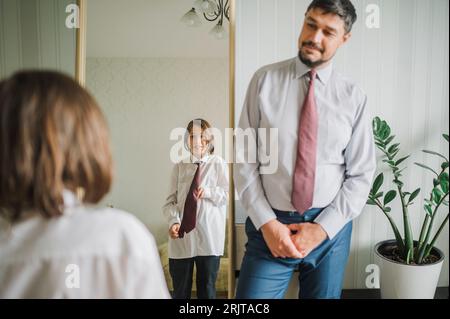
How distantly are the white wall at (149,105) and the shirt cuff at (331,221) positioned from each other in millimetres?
531

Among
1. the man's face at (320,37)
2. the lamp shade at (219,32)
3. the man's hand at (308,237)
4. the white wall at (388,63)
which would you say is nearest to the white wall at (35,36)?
the lamp shade at (219,32)

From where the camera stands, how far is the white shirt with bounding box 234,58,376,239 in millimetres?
1352

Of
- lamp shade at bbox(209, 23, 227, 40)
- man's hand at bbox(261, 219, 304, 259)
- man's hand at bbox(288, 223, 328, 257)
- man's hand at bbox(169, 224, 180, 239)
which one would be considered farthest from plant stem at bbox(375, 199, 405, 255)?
lamp shade at bbox(209, 23, 227, 40)

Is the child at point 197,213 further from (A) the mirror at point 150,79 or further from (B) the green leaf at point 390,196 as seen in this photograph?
(B) the green leaf at point 390,196

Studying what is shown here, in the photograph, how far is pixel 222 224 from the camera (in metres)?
1.53

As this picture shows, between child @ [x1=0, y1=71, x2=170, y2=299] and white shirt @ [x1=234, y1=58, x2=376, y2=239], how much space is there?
691 millimetres

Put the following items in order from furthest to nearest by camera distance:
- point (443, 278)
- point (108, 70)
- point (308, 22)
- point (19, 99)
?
point (443, 278)
point (108, 70)
point (308, 22)
point (19, 99)

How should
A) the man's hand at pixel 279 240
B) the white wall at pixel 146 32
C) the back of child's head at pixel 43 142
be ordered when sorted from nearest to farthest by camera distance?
the back of child's head at pixel 43 142 < the man's hand at pixel 279 240 < the white wall at pixel 146 32

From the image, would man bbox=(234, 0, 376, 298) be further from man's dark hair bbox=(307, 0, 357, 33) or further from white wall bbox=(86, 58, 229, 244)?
white wall bbox=(86, 58, 229, 244)

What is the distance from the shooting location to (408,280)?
4.97ft

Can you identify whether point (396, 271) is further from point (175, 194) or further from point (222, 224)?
point (175, 194)

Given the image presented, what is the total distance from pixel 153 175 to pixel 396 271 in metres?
1.10

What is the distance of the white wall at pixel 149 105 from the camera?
1468mm

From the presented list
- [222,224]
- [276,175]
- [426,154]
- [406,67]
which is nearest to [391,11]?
[406,67]
